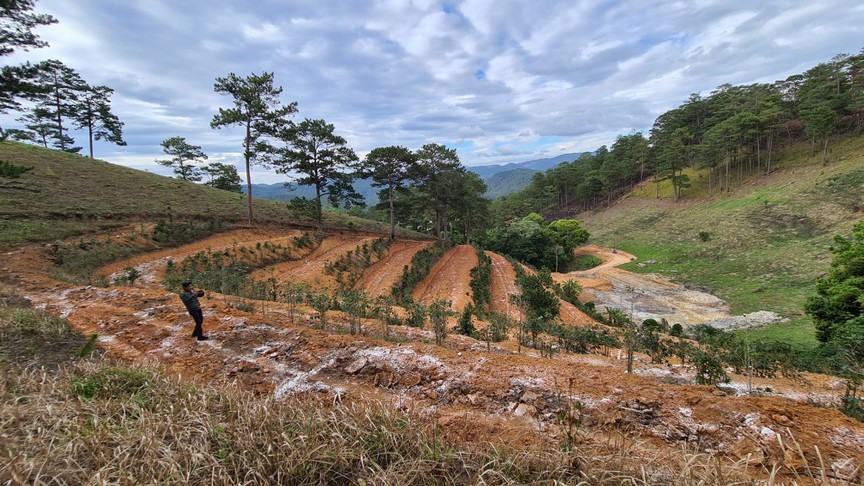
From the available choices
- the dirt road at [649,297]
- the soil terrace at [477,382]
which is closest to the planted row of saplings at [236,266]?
the soil terrace at [477,382]

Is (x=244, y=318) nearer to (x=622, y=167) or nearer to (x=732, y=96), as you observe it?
(x=622, y=167)

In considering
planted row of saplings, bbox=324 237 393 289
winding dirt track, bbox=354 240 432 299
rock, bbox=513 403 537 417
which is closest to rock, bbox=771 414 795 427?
rock, bbox=513 403 537 417

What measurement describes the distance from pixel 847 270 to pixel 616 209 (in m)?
44.7

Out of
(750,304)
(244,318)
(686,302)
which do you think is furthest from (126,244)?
(750,304)

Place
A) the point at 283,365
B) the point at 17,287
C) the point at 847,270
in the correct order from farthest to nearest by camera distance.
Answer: the point at 847,270
the point at 17,287
the point at 283,365

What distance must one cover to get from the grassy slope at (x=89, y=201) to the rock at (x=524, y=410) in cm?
1799

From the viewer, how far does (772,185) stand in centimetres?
3541

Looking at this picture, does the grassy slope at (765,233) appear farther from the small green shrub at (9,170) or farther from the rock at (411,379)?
the small green shrub at (9,170)

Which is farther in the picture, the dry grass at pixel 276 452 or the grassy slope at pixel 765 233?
the grassy slope at pixel 765 233

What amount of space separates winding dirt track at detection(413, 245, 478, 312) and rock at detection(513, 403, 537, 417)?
33.6ft

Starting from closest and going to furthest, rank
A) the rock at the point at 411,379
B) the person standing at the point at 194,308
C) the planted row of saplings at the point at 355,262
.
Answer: the rock at the point at 411,379, the person standing at the point at 194,308, the planted row of saplings at the point at 355,262

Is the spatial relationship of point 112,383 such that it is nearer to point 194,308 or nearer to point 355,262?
point 194,308

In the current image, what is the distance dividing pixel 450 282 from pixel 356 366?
1397cm

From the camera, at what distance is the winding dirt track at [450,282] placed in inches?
643
